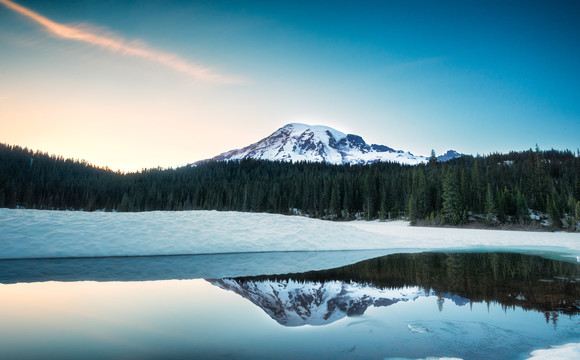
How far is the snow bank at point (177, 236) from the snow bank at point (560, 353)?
12.7 meters

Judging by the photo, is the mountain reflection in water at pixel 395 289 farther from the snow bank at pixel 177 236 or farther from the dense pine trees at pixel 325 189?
the dense pine trees at pixel 325 189

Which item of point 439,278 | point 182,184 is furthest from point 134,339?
point 182,184

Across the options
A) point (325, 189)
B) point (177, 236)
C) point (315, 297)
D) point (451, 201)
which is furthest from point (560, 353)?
point (325, 189)

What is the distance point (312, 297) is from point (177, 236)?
1049 centimetres

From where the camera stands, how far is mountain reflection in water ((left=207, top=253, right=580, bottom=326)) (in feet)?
19.9

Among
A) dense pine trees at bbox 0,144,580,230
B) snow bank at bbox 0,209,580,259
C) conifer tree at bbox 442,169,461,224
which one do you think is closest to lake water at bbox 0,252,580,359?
snow bank at bbox 0,209,580,259

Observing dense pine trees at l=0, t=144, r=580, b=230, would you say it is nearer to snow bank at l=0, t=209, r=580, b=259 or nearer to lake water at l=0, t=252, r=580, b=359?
snow bank at l=0, t=209, r=580, b=259

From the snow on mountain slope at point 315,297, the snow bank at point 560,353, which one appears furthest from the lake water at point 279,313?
the snow bank at point 560,353

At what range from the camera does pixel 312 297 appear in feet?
22.6

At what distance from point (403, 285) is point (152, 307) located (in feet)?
21.4

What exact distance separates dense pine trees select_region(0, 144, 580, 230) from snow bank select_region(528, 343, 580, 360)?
5724cm

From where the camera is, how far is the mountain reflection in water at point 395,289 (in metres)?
6.08

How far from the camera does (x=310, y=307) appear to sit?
20.2ft

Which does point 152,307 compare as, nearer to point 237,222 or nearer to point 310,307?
point 310,307
